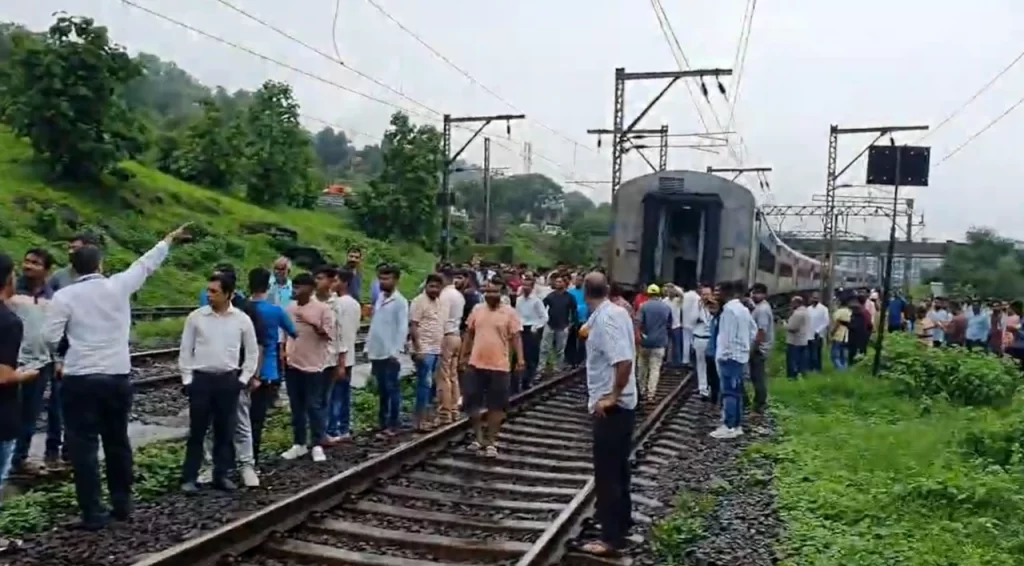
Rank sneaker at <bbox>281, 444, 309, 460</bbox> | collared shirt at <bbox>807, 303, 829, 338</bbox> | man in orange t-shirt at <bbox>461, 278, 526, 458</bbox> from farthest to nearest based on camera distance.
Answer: collared shirt at <bbox>807, 303, 829, 338</bbox> → man in orange t-shirt at <bbox>461, 278, 526, 458</bbox> → sneaker at <bbox>281, 444, 309, 460</bbox>

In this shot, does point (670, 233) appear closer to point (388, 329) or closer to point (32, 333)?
point (388, 329)

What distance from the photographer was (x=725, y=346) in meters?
12.3

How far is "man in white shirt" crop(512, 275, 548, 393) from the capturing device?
14.9 meters

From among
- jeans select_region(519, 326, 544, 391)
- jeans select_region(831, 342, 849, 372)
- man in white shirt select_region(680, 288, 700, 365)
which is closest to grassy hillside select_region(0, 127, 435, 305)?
jeans select_region(519, 326, 544, 391)

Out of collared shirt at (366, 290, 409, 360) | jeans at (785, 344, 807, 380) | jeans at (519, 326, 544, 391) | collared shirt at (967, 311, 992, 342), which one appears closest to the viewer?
collared shirt at (366, 290, 409, 360)

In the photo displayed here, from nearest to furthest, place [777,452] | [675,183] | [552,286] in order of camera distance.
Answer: [777,452], [552,286], [675,183]

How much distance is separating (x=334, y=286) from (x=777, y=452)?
4798mm

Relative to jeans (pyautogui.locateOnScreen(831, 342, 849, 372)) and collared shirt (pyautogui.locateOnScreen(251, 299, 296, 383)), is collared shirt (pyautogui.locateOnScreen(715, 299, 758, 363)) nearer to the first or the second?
collared shirt (pyautogui.locateOnScreen(251, 299, 296, 383))

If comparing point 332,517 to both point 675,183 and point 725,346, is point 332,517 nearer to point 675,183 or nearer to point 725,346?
point 725,346

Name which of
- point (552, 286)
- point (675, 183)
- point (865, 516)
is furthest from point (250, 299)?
point (675, 183)

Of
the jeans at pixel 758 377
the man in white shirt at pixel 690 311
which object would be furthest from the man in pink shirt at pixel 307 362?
the man in white shirt at pixel 690 311

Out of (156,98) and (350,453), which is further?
(156,98)

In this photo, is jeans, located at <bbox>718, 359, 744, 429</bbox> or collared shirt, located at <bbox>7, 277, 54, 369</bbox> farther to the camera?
jeans, located at <bbox>718, 359, 744, 429</bbox>

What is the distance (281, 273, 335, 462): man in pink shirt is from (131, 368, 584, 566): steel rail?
776mm
